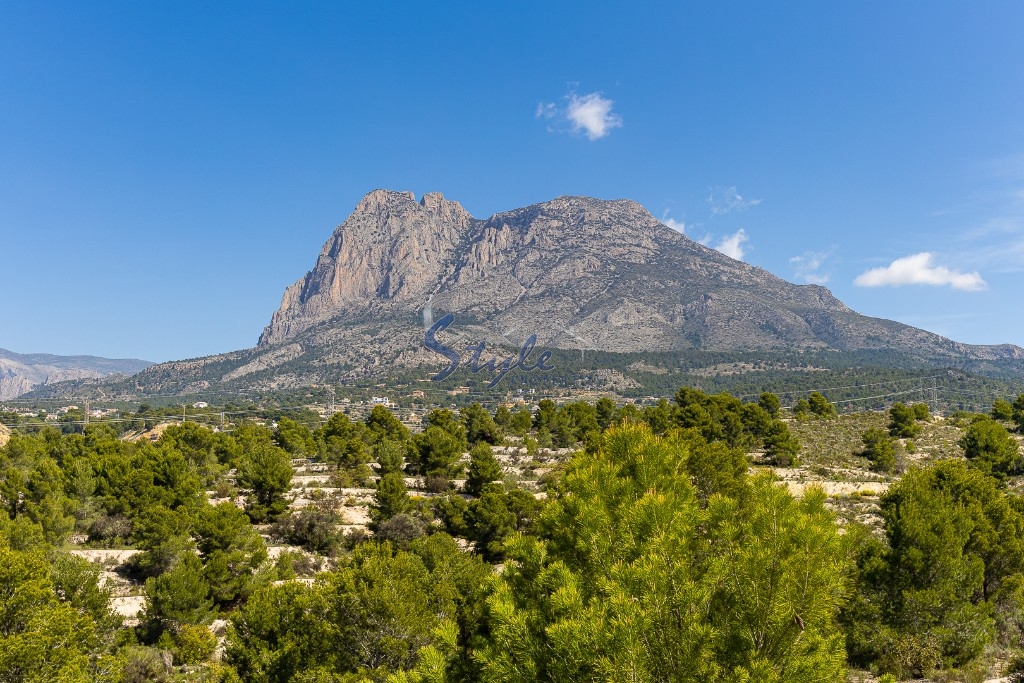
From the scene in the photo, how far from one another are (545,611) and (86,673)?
1169cm

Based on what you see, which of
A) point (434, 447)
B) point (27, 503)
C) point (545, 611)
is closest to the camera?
point (545, 611)

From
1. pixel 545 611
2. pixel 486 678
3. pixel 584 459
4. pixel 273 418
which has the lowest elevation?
pixel 273 418

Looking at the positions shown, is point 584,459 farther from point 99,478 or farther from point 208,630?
point 99,478

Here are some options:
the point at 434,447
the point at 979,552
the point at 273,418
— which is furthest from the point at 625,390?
the point at 979,552

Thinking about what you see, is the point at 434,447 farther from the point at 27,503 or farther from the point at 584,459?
the point at 584,459

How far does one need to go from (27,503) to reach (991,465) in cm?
5160

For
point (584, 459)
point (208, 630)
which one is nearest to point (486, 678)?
point (584, 459)

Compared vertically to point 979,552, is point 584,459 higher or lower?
higher

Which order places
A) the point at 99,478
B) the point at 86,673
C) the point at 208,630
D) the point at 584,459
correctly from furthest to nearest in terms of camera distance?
1. the point at 99,478
2. the point at 208,630
3. the point at 86,673
4. the point at 584,459

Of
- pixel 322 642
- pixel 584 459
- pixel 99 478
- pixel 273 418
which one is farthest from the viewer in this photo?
pixel 273 418

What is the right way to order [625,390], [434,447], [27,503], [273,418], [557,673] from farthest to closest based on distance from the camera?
[625,390], [273,418], [434,447], [27,503], [557,673]

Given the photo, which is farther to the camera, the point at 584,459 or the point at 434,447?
the point at 434,447

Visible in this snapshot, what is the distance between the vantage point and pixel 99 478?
2966 centimetres

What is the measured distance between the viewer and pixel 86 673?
37.7 feet
